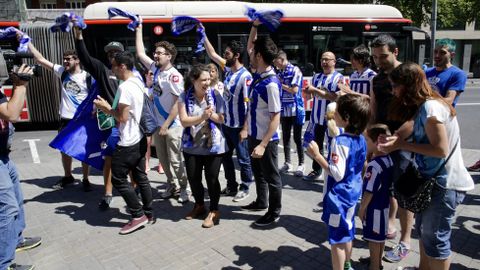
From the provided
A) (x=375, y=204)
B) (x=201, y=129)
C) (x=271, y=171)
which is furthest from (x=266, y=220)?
(x=375, y=204)

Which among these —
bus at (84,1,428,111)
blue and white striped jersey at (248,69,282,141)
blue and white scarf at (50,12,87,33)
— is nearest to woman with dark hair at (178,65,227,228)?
blue and white striped jersey at (248,69,282,141)

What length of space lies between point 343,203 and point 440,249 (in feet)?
2.32

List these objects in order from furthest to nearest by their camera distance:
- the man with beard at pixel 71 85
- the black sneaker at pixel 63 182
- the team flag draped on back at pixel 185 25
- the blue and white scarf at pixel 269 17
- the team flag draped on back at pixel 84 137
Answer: the black sneaker at pixel 63 182 < the man with beard at pixel 71 85 < the team flag draped on back at pixel 185 25 < the team flag draped on back at pixel 84 137 < the blue and white scarf at pixel 269 17

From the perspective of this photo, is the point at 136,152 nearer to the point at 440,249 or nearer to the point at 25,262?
the point at 25,262

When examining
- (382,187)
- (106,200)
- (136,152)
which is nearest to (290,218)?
(382,187)

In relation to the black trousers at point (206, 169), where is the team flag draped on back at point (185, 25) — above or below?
above

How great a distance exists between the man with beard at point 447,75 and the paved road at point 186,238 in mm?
1498

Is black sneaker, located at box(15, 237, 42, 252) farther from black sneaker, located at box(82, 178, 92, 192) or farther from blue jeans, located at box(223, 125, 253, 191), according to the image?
blue jeans, located at box(223, 125, 253, 191)

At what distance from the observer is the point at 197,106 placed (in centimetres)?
414

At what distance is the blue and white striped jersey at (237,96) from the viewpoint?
15.3ft

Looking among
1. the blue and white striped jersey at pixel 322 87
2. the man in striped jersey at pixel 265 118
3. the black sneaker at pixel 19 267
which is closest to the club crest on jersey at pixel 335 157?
the man in striped jersey at pixel 265 118

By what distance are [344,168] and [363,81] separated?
7.13 ft

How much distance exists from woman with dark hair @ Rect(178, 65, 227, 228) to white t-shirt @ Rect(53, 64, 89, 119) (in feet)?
Result: 6.74

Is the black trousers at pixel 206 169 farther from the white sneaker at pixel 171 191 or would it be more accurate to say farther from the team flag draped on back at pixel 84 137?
the team flag draped on back at pixel 84 137
